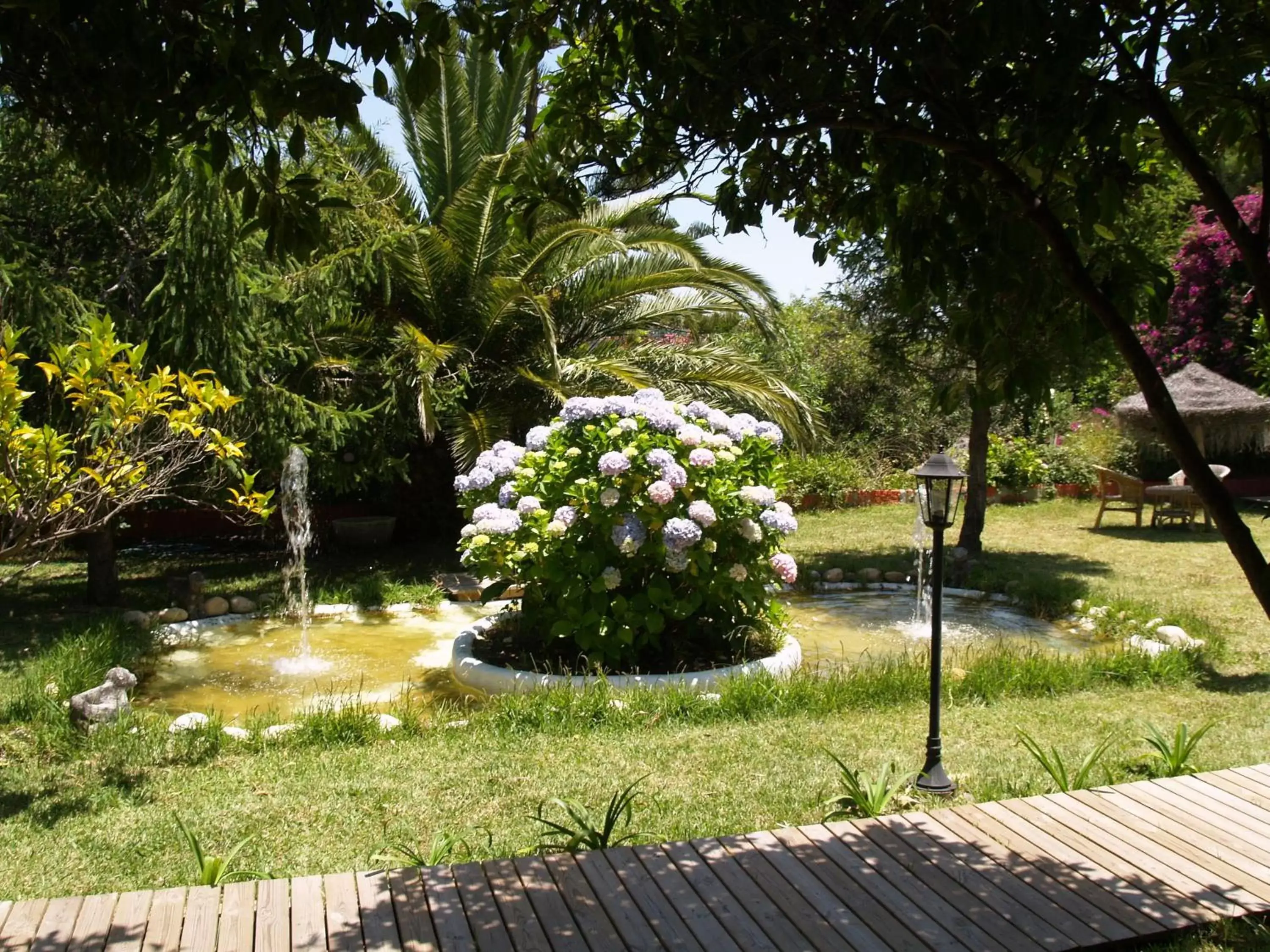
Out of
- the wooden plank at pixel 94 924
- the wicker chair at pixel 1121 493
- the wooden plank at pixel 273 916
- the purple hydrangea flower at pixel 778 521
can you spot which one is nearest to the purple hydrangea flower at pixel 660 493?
the purple hydrangea flower at pixel 778 521

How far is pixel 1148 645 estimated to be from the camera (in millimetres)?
7527

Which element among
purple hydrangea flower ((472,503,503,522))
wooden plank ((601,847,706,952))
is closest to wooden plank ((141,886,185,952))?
wooden plank ((601,847,706,952))

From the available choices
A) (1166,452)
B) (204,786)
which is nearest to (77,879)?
(204,786)

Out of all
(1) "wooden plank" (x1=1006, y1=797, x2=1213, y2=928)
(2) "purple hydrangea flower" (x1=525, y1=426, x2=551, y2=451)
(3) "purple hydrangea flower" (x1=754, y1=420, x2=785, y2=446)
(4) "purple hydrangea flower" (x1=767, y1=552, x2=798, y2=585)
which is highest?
(3) "purple hydrangea flower" (x1=754, y1=420, x2=785, y2=446)

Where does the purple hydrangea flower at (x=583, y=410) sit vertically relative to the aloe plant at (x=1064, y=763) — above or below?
above

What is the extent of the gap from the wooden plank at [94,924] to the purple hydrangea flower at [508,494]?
4328 millimetres

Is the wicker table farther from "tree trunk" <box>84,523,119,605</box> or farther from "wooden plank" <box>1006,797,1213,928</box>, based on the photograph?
"tree trunk" <box>84,523,119,605</box>

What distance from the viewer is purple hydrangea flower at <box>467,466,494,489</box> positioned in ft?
25.6

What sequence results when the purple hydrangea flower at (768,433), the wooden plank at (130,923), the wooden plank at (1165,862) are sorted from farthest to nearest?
1. the purple hydrangea flower at (768,433)
2. the wooden plank at (1165,862)
3. the wooden plank at (130,923)

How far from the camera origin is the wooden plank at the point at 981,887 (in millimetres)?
3098

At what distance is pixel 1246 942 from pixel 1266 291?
1923 mm

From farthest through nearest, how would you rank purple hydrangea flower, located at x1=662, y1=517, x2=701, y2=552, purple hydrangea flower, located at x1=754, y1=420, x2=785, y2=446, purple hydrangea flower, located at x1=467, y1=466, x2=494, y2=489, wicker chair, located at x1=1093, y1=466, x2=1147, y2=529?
1. wicker chair, located at x1=1093, y1=466, x2=1147, y2=529
2. purple hydrangea flower, located at x1=467, y1=466, x2=494, y2=489
3. purple hydrangea flower, located at x1=754, y1=420, x2=785, y2=446
4. purple hydrangea flower, located at x1=662, y1=517, x2=701, y2=552

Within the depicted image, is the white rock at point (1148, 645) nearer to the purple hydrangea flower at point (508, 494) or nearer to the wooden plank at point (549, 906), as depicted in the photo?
the purple hydrangea flower at point (508, 494)

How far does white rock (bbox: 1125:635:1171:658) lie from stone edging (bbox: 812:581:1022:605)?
216cm
